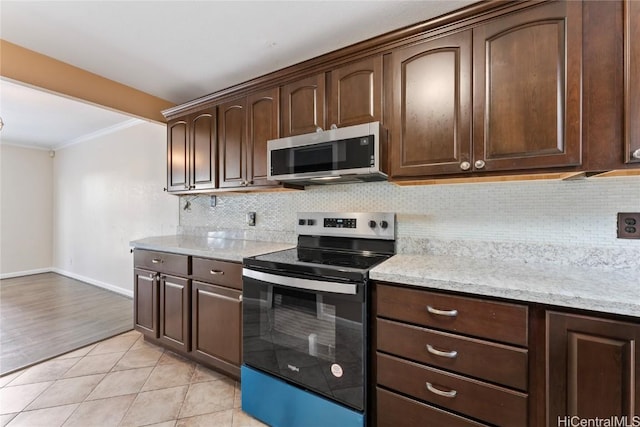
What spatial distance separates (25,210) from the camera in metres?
4.96

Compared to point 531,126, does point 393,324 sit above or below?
below

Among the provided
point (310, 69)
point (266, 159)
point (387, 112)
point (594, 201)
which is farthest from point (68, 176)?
point (594, 201)

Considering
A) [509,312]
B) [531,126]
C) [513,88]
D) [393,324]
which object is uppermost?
[513,88]

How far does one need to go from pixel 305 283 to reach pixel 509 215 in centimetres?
119

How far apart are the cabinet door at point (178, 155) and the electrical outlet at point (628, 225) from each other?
2976 mm

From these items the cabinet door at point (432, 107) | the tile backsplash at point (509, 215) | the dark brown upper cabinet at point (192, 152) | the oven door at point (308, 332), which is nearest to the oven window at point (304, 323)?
the oven door at point (308, 332)

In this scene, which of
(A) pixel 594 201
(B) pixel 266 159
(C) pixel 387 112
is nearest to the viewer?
(A) pixel 594 201

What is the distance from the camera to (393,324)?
124cm

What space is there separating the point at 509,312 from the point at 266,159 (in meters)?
1.69

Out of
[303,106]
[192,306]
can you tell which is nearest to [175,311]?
[192,306]

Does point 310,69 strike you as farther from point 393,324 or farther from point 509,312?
point 509,312

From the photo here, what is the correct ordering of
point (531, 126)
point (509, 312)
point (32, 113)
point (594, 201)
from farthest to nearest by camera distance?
point (32, 113) → point (594, 201) → point (531, 126) → point (509, 312)

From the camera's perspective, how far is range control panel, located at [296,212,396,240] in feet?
5.91

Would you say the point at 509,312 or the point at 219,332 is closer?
the point at 509,312
